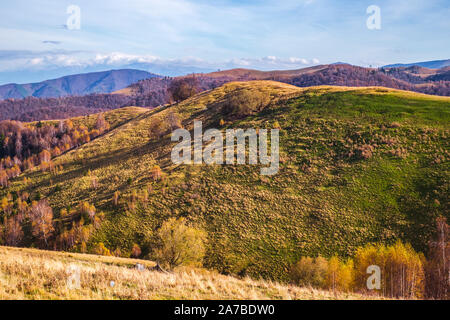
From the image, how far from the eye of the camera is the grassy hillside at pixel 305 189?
32.4 meters

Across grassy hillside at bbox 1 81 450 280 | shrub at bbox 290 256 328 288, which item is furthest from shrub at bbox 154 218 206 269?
shrub at bbox 290 256 328 288

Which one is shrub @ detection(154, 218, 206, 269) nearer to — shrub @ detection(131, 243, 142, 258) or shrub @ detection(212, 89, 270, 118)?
shrub @ detection(131, 243, 142, 258)

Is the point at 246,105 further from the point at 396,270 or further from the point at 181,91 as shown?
the point at 396,270

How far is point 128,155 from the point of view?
72.1 m

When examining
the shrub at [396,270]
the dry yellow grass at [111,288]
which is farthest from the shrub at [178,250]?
the shrub at [396,270]

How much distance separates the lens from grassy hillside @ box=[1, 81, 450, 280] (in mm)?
32375

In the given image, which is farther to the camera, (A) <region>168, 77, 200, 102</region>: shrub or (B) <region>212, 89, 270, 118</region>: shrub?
(A) <region>168, 77, 200, 102</region>: shrub

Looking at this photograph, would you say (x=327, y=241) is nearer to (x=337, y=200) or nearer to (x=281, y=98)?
(x=337, y=200)

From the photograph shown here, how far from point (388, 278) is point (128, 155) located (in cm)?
6829

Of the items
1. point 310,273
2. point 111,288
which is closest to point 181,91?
point 310,273

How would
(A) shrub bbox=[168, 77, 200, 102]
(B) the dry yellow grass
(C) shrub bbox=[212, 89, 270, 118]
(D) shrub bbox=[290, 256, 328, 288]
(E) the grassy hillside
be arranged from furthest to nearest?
(A) shrub bbox=[168, 77, 200, 102], (C) shrub bbox=[212, 89, 270, 118], (E) the grassy hillside, (D) shrub bbox=[290, 256, 328, 288], (B) the dry yellow grass

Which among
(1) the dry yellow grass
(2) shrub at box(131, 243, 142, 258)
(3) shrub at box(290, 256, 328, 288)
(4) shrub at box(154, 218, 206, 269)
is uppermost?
(1) the dry yellow grass

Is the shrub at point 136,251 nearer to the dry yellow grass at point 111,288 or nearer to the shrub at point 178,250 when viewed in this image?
the shrub at point 178,250
